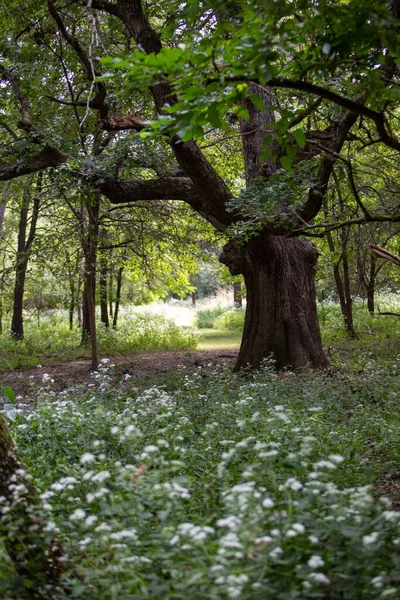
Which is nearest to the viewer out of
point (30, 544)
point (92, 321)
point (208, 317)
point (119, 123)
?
point (30, 544)

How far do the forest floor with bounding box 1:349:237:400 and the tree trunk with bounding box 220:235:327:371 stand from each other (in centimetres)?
108

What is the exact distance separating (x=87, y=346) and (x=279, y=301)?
747 cm

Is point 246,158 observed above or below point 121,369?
above

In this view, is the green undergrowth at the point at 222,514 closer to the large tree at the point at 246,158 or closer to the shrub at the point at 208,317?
the large tree at the point at 246,158

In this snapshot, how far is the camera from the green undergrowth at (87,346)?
47.0 ft

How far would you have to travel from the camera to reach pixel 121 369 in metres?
11.8

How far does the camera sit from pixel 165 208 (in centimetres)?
1348

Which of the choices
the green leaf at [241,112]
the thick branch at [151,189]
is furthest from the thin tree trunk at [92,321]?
the green leaf at [241,112]

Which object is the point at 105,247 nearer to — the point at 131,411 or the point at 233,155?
the point at 233,155

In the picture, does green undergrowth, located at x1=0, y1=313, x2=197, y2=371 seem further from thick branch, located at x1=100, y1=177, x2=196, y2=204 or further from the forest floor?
thick branch, located at x1=100, y1=177, x2=196, y2=204

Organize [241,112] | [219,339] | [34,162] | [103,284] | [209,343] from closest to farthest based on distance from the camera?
[241,112] → [34,162] → [103,284] → [209,343] → [219,339]

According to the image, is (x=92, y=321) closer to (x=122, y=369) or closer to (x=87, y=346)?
(x=122, y=369)

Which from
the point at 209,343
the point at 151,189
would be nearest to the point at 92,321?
the point at 151,189

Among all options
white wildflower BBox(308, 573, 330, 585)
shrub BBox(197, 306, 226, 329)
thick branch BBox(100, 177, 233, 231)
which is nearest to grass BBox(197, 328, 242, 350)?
shrub BBox(197, 306, 226, 329)
